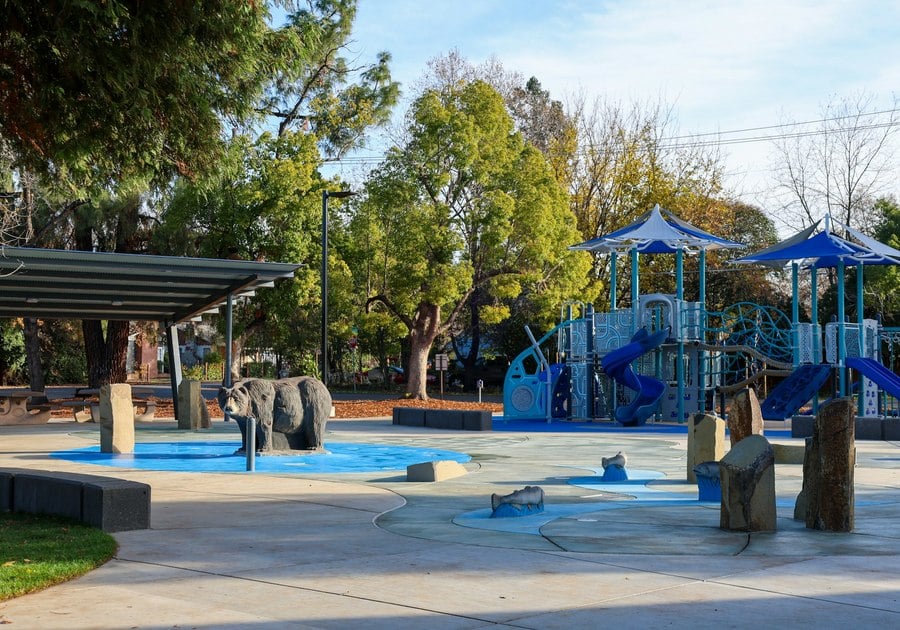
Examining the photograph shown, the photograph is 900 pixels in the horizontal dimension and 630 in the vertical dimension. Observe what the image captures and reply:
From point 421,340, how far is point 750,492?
28899 millimetres

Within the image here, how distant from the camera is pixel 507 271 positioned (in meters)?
37.6

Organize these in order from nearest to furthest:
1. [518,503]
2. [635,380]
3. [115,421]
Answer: [518,503] < [115,421] < [635,380]

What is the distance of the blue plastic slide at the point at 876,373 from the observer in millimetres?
26391

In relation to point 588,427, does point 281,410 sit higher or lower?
higher

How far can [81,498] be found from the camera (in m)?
10.1

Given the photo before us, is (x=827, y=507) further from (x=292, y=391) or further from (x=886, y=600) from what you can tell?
(x=292, y=391)

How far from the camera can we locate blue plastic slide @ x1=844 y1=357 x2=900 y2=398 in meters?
26.4

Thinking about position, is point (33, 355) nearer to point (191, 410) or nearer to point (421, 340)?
point (421, 340)

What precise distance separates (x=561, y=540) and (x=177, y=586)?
3.50 m

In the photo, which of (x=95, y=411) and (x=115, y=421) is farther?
(x=95, y=411)

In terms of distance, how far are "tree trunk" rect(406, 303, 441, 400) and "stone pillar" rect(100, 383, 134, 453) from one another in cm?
1806

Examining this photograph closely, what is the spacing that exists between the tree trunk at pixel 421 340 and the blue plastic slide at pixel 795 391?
12.8 metres

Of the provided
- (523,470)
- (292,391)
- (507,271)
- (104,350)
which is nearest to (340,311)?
(507,271)

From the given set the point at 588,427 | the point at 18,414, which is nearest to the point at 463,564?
the point at 588,427
